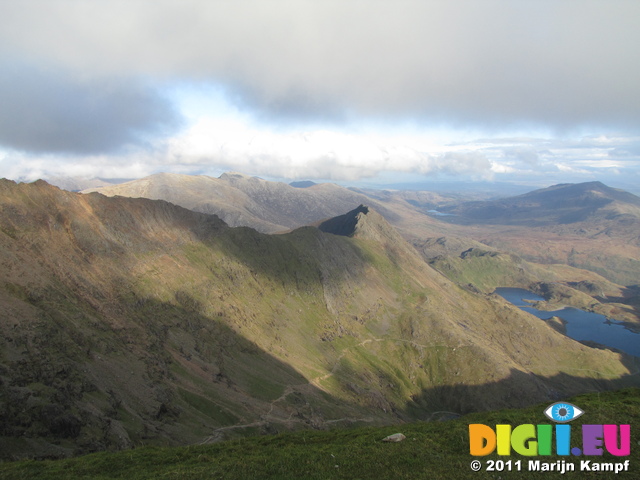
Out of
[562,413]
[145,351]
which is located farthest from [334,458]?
[145,351]

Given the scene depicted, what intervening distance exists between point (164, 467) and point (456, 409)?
19429 centimetres

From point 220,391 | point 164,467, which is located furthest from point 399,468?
point 220,391

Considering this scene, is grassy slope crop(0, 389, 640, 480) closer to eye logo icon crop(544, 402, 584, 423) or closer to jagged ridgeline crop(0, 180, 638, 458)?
eye logo icon crop(544, 402, 584, 423)

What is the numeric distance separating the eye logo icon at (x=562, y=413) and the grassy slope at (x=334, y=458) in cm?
107

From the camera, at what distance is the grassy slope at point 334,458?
32.8 metres

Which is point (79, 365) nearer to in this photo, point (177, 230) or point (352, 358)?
point (177, 230)

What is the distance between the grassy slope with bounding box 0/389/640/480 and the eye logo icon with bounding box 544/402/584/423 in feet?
3.50

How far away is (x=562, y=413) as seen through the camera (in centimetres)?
4097

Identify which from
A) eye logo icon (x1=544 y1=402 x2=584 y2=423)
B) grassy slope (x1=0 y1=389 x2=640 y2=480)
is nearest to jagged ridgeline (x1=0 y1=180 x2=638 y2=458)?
grassy slope (x1=0 y1=389 x2=640 y2=480)

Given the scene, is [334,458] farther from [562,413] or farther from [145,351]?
[145,351]

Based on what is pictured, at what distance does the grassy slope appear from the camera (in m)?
32.8

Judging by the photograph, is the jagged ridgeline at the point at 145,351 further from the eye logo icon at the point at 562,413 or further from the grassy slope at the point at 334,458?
the eye logo icon at the point at 562,413

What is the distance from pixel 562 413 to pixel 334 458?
2820 centimetres

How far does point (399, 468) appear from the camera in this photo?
33.3m
